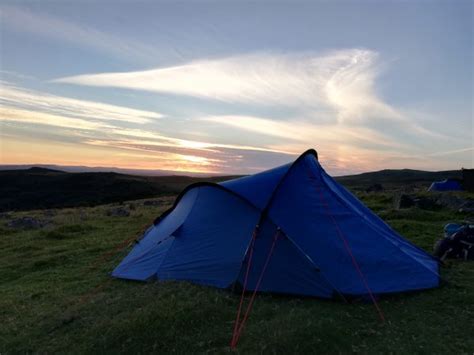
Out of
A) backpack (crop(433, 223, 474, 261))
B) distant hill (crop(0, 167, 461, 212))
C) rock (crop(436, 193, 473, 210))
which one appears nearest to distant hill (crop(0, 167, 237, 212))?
distant hill (crop(0, 167, 461, 212))

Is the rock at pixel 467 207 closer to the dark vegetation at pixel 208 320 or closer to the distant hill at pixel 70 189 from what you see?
the dark vegetation at pixel 208 320

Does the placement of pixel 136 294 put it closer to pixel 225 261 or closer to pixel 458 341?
pixel 225 261

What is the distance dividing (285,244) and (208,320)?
250cm

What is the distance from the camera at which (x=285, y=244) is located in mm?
9016

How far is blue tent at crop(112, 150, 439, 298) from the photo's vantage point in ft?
28.7

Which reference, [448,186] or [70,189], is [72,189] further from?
[448,186]

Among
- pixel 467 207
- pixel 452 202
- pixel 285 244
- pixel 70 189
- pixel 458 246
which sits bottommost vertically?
pixel 70 189

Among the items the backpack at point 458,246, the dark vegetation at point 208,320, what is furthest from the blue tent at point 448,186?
the dark vegetation at point 208,320

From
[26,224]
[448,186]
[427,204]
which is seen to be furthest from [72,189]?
[427,204]

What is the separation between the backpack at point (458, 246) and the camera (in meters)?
11.7

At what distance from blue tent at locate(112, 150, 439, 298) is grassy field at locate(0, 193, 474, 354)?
40 cm

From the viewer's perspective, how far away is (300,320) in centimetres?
717

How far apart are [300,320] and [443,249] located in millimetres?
6920

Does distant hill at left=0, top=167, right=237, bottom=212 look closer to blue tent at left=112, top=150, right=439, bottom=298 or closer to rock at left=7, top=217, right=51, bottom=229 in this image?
rock at left=7, top=217, right=51, bottom=229
